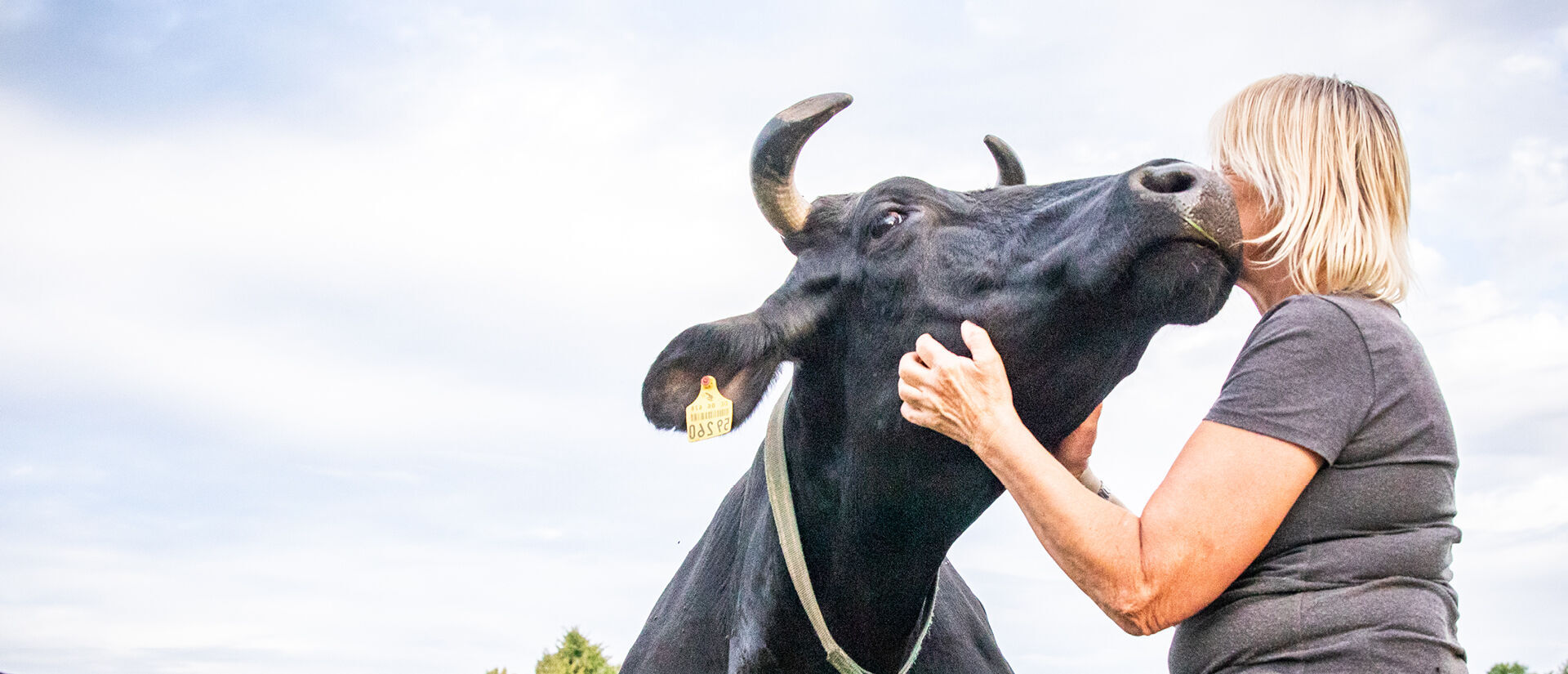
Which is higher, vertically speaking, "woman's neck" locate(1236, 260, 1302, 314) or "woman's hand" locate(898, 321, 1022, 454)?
"woman's neck" locate(1236, 260, 1302, 314)

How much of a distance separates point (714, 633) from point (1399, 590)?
2.29m

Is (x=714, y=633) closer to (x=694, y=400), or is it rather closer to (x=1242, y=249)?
(x=694, y=400)

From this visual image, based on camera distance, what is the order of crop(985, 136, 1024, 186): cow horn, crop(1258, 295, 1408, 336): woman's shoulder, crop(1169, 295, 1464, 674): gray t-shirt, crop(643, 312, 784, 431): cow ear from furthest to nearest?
1. crop(985, 136, 1024, 186): cow horn
2. crop(643, 312, 784, 431): cow ear
3. crop(1258, 295, 1408, 336): woman's shoulder
4. crop(1169, 295, 1464, 674): gray t-shirt

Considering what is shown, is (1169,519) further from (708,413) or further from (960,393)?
(708,413)

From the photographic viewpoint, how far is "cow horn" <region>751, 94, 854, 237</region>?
3.82 metres

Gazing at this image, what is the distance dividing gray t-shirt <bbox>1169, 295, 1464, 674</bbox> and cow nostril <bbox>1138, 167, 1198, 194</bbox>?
0.46 meters


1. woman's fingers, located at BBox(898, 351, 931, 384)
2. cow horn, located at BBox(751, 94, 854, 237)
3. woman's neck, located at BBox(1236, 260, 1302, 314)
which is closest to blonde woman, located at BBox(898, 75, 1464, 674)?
woman's neck, located at BBox(1236, 260, 1302, 314)

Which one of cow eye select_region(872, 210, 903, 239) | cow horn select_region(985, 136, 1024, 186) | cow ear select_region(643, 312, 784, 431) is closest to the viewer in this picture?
cow eye select_region(872, 210, 903, 239)

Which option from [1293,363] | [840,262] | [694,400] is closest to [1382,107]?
[1293,363]

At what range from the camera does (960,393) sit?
117 inches

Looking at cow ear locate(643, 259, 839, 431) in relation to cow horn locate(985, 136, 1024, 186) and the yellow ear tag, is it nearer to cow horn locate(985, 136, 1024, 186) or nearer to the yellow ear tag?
the yellow ear tag

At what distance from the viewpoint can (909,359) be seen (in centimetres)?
319

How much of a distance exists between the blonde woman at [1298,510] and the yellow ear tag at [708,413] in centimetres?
118

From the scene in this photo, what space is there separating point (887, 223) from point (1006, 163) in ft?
4.69
